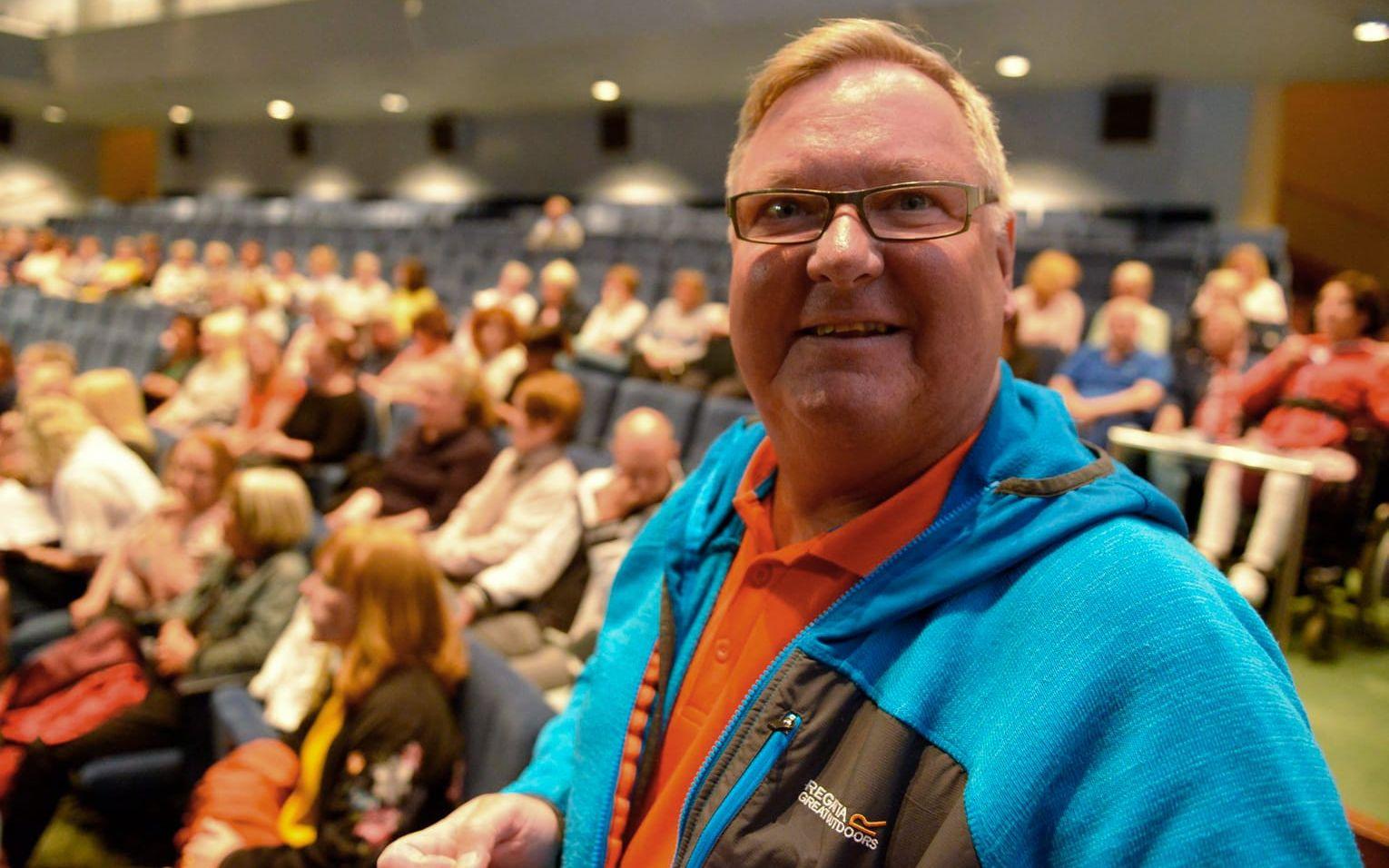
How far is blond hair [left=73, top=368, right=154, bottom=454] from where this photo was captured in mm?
3652

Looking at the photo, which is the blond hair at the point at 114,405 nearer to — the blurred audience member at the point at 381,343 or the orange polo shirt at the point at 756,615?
the blurred audience member at the point at 381,343

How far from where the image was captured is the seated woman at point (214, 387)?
16.5 ft

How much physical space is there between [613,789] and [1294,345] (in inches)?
116

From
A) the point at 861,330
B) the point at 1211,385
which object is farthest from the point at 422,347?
the point at 861,330

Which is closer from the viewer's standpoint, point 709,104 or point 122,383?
point 122,383

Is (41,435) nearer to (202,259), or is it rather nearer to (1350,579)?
(1350,579)

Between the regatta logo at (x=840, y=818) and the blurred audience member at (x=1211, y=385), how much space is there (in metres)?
2.96

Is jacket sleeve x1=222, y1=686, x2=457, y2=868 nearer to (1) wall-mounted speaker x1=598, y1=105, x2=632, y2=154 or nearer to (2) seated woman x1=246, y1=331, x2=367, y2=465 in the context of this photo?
(2) seated woman x1=246, y1=331, x2=367, y2=465

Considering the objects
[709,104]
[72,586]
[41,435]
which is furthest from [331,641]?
[709,104]

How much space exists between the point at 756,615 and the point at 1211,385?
11.1 feet

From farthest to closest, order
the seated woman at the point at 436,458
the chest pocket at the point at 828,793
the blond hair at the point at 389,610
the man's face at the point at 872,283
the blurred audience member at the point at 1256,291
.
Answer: the blurred audience member at the point at 1256,291 → the seated woman at the point at 436,458 → the blond hair at the point at 389,610 → the man's face at the point at 872,283 → the chest pocket at the point at 828,793

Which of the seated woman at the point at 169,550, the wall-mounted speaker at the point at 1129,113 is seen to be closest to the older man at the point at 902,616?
the seated woman at the point at 169,550

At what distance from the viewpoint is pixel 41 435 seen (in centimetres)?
321

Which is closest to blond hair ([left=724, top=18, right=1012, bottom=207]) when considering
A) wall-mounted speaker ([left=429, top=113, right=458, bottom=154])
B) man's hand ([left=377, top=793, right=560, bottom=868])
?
man's hand ([left=377, top=793, right=560, bottom=868])
